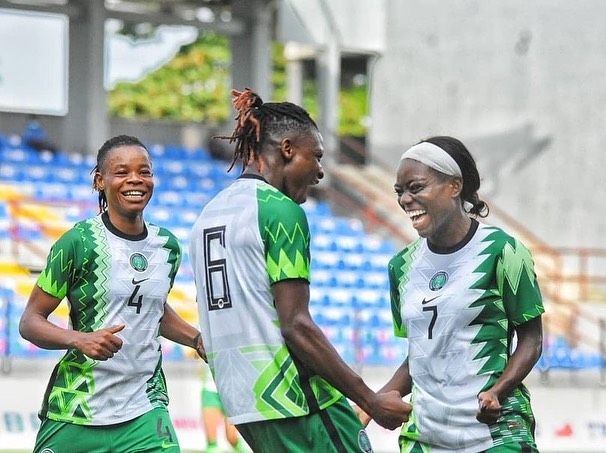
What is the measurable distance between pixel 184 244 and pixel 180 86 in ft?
107

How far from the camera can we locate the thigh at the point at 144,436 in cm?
563

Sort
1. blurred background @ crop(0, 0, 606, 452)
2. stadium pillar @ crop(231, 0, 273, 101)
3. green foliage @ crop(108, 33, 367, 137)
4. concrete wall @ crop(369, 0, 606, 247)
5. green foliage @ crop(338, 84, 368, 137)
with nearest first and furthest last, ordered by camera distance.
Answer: blurred background @ crop(0, 0, 606, 452), stadium pillar @ crop(231, 0, 273, 101), concrete wall @ crop(369, 0, 606, 247), green foliage @ crop(108, 33, 367, 137), green foliage @ crop(338, 84, 368, 137)

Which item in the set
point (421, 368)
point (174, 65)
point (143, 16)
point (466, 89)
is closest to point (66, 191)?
point (143, 16)

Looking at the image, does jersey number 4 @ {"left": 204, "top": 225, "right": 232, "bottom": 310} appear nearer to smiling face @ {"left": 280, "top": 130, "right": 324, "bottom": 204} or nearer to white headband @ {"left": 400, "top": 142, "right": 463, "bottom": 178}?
smiling face @ {"left": 280, "top": 130, "right": 324, "bottom": 204}

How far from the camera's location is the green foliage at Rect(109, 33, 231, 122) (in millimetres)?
47812

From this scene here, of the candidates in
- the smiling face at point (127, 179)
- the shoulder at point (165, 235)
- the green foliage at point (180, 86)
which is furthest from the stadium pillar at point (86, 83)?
the green foliage at point (180, 86)

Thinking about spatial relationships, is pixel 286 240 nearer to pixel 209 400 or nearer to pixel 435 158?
pixel 435 158

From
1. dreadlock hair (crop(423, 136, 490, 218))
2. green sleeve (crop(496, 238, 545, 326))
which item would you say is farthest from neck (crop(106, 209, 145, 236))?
green sleeve (crop(496, 238, 545, 326))

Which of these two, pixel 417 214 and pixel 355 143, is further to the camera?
pixel 355 143

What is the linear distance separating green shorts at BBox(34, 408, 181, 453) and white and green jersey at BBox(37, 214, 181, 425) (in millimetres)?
35

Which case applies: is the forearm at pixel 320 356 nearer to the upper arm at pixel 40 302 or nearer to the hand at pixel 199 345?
the hand at pixel 199 345

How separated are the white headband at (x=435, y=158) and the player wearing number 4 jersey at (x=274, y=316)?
47 centimetres

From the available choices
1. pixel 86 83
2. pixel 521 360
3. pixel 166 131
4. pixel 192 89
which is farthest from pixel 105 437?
pixel 192 89

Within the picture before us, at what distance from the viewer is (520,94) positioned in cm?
2558
